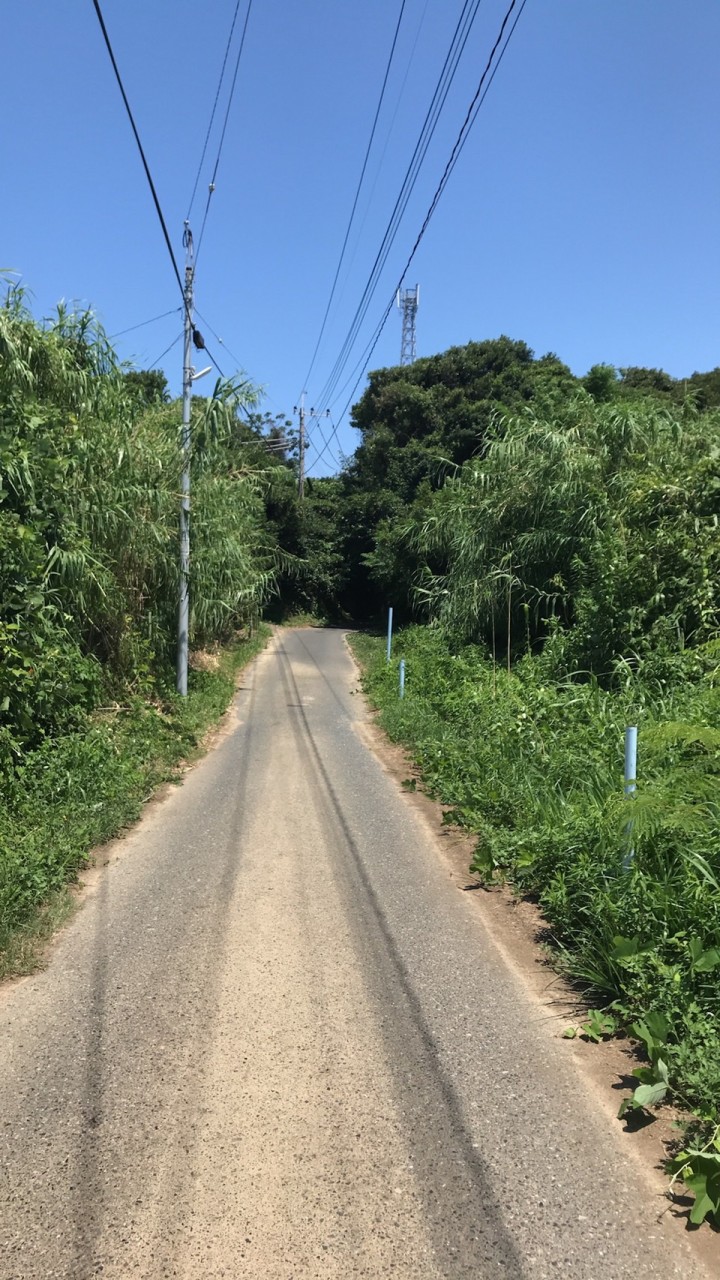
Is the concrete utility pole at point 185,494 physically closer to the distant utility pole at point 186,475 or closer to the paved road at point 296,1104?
the distant utility pole at point 186,475

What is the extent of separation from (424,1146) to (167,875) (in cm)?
334

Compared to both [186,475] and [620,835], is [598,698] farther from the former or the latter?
[186,475]

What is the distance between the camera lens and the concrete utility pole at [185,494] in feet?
39.8

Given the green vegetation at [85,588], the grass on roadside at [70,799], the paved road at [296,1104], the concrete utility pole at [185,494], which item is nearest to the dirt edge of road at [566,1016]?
the paved road at [296,1104]

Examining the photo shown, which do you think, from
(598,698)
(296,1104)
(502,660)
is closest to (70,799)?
(296,1104)

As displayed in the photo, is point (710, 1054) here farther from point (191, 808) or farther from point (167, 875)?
point (191, 808)

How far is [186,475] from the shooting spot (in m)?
12.2

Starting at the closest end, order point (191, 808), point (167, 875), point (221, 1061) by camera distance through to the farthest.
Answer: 1. point (221, 1061)
2. point (167, 875)
3. point (191, 808)

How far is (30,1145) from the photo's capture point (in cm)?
283

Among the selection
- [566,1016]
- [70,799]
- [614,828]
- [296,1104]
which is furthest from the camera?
[70,799]

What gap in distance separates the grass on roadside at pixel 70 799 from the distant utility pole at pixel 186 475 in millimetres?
1017

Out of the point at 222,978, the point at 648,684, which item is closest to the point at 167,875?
the point at 222,978

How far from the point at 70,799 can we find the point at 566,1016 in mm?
Result: 4666

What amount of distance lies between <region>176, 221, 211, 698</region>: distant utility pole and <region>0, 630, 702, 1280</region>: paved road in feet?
23.9
